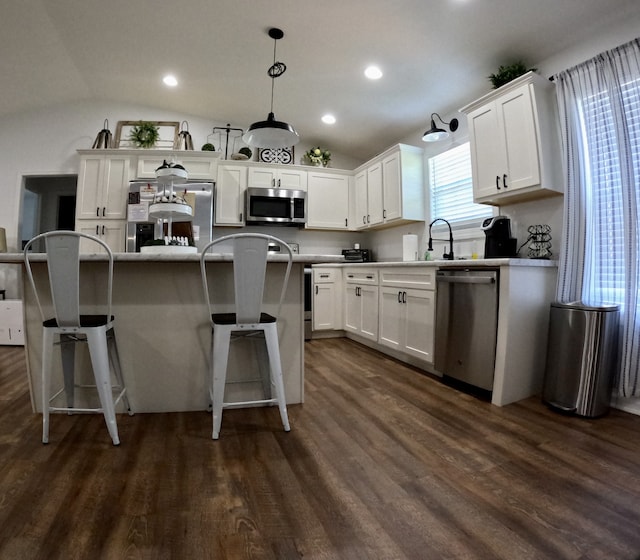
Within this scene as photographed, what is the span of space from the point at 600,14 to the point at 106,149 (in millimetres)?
4885

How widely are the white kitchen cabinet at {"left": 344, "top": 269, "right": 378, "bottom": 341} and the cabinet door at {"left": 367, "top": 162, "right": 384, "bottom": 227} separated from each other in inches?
31.6

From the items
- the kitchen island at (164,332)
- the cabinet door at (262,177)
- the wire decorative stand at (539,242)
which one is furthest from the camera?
the cabinet door at (262,177)

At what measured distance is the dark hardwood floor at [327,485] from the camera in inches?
39.7

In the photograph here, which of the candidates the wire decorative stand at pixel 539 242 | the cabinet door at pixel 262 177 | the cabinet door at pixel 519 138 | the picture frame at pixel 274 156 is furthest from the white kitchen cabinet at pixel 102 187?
the wire decorative stand at pixel 539 242

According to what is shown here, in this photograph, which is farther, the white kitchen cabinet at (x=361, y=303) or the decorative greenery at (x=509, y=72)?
the white kitchen cabinet at (x=361, y=303)

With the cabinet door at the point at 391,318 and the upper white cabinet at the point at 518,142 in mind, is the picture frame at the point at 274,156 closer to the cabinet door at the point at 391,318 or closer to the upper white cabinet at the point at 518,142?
the cabinet door at the point at 391,318

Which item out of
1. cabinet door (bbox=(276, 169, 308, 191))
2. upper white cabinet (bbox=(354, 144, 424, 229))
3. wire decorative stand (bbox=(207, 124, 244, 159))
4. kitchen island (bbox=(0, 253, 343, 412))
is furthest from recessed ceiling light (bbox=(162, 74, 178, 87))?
kitchen island (bbox=(0, 253, 343, 412))

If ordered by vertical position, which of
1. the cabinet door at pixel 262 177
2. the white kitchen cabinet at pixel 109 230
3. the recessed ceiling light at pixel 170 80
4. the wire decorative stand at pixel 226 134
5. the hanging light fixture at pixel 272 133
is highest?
the recessed ceiling light at pixel 170 80

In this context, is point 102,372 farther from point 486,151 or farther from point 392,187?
point 392,187

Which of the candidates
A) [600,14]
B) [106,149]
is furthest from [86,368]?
[600,14]

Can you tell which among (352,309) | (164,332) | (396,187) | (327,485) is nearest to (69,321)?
(164,332)

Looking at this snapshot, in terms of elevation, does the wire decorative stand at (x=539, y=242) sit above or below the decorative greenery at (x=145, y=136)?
below

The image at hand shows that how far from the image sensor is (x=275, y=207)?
4371 millimetres

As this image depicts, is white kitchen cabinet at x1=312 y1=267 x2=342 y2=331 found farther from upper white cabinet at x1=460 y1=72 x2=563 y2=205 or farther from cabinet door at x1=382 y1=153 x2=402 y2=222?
upper white cabinet at x1=460 y1=72 x2=563 y2=205
